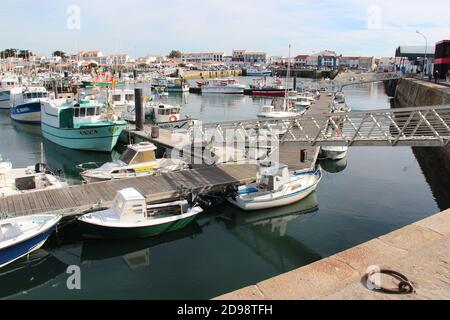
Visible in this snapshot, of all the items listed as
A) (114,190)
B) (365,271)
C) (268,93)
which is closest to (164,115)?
(114,190)

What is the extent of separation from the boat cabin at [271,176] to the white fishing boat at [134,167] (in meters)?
5.29

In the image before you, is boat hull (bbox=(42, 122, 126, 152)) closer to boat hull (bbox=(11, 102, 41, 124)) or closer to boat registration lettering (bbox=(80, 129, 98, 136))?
boat registration lettering (bbox=(80, 129, 98, 136))

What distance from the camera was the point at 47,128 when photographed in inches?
1405

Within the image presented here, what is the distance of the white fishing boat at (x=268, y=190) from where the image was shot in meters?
17.6

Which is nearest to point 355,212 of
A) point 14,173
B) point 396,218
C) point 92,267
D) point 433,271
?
point 396,218

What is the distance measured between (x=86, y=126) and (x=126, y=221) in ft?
60.9

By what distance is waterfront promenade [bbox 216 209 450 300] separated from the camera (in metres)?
6.78

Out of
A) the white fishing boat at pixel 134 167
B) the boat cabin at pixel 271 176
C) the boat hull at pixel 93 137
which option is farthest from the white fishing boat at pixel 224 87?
the boat cabin at pixel 271 176

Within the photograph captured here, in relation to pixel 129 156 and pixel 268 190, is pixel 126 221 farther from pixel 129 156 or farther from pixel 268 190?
pixel 129 156

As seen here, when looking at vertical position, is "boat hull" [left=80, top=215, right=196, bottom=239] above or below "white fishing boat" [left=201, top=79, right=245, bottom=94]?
below

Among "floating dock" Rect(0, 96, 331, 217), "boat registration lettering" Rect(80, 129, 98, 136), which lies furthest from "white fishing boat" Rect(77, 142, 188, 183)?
"boat registration lettering" Rect(80, 129, 98, 136)

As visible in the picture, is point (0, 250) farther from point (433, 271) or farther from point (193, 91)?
point (193, 91)

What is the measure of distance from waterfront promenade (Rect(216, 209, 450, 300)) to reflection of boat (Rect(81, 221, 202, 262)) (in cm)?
819

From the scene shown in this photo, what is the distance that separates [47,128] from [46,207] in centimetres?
2332
